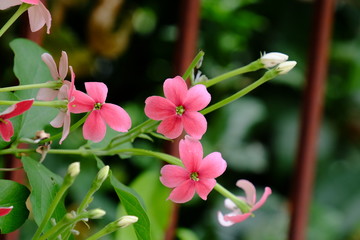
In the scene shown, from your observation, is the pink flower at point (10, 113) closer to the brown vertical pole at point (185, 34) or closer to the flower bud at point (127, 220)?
the flower bud at point (127, 220)

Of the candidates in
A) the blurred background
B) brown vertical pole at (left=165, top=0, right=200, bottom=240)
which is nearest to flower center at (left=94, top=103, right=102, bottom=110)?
Answer: brown vertical pole at (left=165, top=0, right=200, bottom=240)

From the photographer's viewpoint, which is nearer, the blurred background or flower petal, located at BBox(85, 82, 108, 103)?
flower petal, located at BBox(85, 82, 108, 103)

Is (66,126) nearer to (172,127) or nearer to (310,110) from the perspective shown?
(172,127)

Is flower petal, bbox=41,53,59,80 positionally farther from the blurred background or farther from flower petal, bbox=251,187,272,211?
the blurred background

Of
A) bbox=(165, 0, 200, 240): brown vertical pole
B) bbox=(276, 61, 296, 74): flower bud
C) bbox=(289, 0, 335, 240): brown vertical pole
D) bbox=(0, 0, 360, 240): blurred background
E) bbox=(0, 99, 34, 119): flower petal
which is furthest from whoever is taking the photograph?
bbox=(0, 0, 360, 240): blurred background

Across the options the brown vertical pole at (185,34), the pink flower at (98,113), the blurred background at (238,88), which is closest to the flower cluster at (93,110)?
the pink flower at (98,113)

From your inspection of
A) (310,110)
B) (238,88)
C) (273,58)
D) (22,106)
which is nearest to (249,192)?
(273,58)

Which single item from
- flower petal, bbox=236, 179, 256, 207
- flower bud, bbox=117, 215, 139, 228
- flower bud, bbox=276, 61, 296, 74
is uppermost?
flower bud, bbox=276, 61, 296, 74
